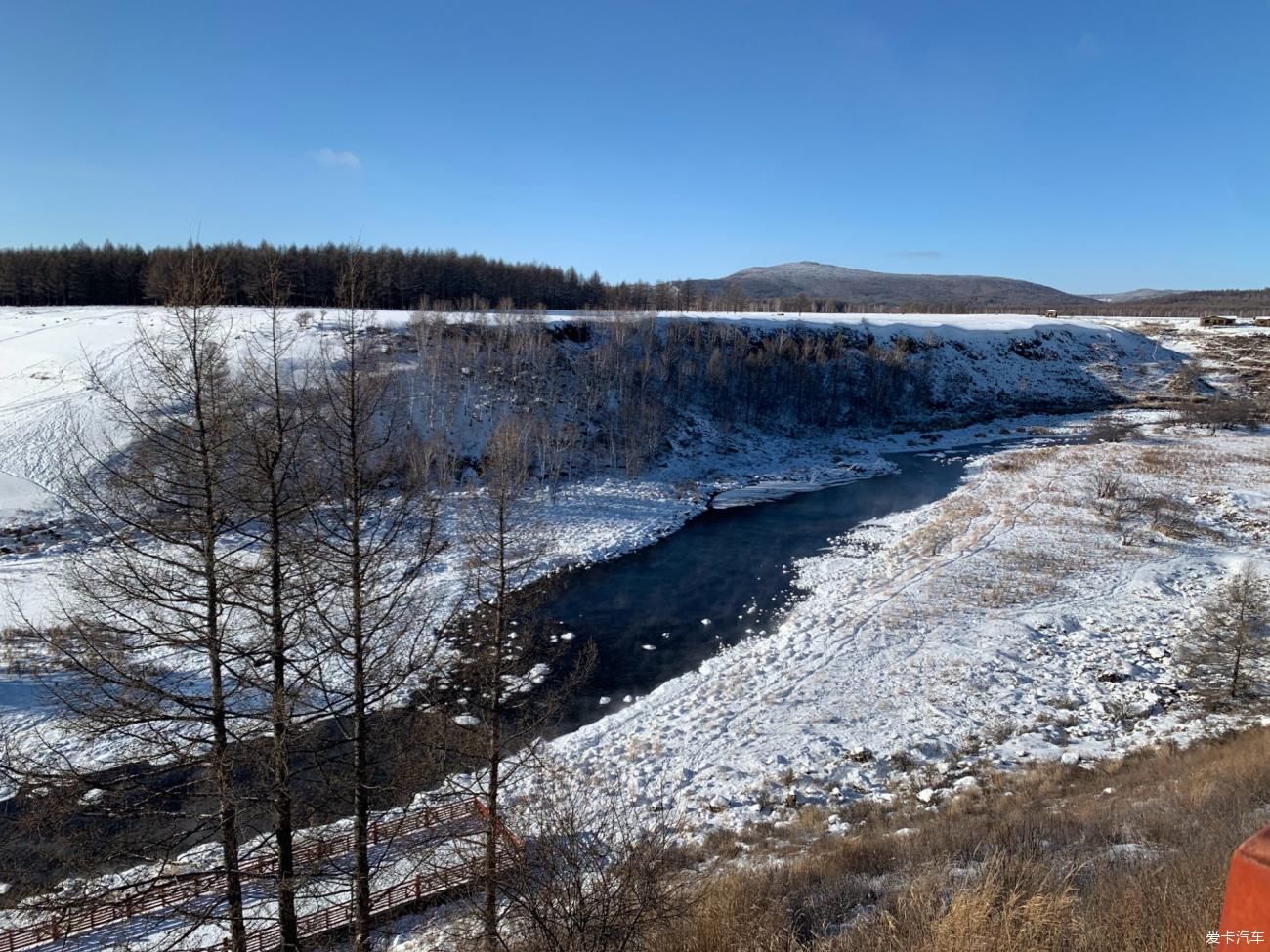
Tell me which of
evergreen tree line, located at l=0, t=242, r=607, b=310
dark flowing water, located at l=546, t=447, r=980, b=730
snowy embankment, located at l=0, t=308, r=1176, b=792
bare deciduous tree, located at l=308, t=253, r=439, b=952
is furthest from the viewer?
evergreen tree line, located at l=0, t=242, r=607, b=310

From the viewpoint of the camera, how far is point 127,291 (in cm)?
5897

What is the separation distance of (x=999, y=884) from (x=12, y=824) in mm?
15071

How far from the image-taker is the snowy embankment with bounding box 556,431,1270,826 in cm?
1324

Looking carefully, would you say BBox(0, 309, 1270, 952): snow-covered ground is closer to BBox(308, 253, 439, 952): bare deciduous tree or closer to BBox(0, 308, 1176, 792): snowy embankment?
BBox(0, 308, 1176, 792): snowy embankment

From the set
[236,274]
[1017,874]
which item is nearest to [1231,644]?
[1017,874]

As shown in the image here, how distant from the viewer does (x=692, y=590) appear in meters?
23.6

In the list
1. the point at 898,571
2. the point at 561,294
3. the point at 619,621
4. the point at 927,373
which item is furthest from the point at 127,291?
the point at 927,373

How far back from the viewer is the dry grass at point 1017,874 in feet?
15.8

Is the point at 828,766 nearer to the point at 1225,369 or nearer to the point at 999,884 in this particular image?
the point at 999,884

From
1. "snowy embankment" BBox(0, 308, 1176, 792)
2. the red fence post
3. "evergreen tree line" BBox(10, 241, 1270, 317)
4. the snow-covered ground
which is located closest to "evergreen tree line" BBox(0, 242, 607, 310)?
"evergreen tree line" BBox(10, 241, 1270, 317)

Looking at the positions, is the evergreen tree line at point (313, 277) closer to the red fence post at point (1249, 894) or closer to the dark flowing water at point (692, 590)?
the dark flowing water at point (692, 590)

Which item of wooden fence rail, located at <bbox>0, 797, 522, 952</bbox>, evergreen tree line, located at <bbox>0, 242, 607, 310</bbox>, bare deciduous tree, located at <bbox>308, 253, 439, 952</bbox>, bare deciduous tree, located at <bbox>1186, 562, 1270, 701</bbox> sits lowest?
wooden fence rail, located at <bbox>0, 797, 522, 952</bbox>

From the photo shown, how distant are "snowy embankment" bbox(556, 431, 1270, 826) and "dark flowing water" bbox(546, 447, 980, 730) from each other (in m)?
0.98

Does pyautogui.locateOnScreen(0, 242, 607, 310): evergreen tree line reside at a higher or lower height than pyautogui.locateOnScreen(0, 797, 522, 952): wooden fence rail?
higher
